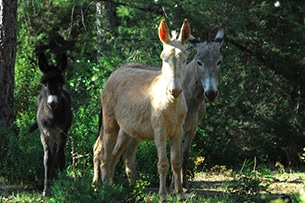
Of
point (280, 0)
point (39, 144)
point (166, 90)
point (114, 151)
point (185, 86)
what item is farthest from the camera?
point (280, 0)

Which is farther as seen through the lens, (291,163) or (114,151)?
(291,163)

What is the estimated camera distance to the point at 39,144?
410 inches

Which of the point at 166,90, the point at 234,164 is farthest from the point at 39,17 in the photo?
the point at 166,90

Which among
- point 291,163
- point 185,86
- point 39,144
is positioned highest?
point 185,86

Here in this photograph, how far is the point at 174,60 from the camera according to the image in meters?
7.50

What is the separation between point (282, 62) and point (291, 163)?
2345mm

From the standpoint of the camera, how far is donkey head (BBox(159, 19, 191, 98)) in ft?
24.1

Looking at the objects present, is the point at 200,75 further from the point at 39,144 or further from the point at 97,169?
the point at 39,144

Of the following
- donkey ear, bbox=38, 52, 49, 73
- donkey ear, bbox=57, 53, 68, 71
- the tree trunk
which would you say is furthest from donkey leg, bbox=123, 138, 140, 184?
the tree trunk

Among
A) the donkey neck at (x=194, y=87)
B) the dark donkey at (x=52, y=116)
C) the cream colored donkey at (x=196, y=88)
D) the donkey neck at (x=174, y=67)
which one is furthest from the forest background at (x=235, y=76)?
the donkey neck at (x=174, y=67)

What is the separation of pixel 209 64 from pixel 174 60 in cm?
155

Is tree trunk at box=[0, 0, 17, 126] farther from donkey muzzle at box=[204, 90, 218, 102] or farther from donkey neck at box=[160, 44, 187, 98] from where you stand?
donkey neck at box=[160, 44, 187, 98]

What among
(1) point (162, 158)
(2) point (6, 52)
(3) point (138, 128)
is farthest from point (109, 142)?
(2) point (6, 52)

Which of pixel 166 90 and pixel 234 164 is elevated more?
pixel 166 90
